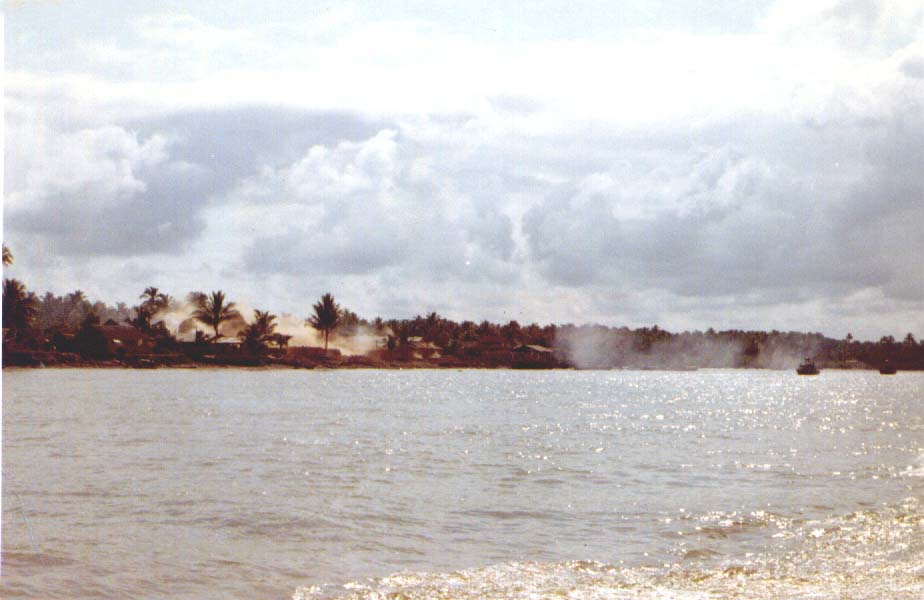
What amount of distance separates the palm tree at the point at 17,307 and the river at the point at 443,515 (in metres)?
53.4

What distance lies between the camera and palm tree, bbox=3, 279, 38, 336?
82.8 metres

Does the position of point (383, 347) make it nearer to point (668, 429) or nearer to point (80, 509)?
point (668, 429)

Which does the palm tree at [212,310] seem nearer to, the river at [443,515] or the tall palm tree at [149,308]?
the tall palm tree at [149,308]

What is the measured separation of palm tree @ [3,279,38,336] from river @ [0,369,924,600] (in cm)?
5335

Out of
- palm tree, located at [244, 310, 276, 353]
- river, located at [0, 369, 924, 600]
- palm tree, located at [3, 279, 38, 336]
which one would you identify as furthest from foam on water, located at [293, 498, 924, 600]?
palm tree, located at [244, 310, 276, 353]

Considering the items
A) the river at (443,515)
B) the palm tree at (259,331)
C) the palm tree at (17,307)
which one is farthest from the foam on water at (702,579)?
the palm tree at (259,331)

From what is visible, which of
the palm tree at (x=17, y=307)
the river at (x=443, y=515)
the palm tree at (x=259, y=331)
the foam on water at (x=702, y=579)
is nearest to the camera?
the foam on water at (x=702, y=579)

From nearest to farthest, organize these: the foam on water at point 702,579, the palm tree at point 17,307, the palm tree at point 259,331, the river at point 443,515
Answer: the foam on water at point 702,579, the river at point 443,515, the palm tree at point 17,307, the palm tree at point 259,331

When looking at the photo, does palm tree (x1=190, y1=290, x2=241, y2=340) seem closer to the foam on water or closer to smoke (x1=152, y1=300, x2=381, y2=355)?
smoke (x1=152, y1=300, x2=381, y2=355)

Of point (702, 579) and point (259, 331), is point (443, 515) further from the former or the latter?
point (259, 331)

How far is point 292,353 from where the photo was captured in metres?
132

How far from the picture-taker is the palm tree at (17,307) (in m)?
82.8

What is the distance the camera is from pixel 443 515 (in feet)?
49.2

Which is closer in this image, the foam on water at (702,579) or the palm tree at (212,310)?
the foam on water at (702,579)
